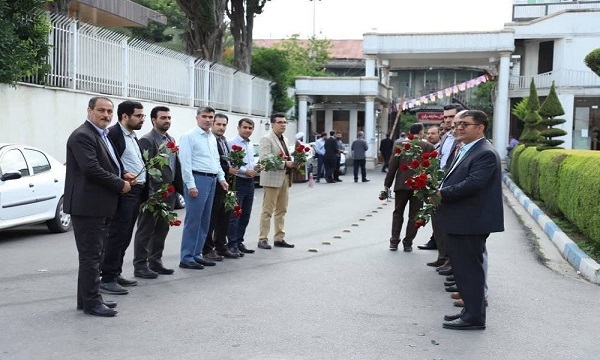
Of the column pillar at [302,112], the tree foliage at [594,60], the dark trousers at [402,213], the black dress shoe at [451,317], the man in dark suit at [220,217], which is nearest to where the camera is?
the black dress shoe at [451,317]

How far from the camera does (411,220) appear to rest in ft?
35.6

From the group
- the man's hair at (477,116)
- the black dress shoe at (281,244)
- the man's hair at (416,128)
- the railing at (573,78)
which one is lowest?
the black dress shoe at (281,244)

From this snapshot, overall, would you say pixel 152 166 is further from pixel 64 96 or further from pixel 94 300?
pixel 64 96

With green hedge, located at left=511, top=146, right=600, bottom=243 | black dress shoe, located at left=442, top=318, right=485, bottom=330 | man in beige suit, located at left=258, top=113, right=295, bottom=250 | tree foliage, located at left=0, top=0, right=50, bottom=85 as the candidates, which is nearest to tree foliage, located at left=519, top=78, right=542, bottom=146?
green hedge, located at left=511, top=146, right=600, bottom=243

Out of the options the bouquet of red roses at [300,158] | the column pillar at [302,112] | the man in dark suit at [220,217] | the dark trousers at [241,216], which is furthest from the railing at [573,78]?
the man in dark suit at [220,217]

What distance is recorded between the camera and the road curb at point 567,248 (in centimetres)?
907

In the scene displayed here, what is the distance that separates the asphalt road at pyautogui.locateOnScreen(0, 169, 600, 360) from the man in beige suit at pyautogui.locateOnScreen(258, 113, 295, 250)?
1.35 feet

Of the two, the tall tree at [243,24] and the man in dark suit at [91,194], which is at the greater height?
the tall tree at [243,24]

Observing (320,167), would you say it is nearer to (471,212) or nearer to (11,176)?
(11,176)

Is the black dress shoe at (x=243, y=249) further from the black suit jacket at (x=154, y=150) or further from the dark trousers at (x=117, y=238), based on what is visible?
the dark trousers at (x=117, y=238)

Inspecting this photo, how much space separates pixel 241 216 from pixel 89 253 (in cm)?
394

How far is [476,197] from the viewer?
641 cm

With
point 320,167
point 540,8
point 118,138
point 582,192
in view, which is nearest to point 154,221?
point 118,138

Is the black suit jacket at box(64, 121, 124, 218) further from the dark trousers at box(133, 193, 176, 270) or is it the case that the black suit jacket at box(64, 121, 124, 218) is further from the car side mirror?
the car side mirror
